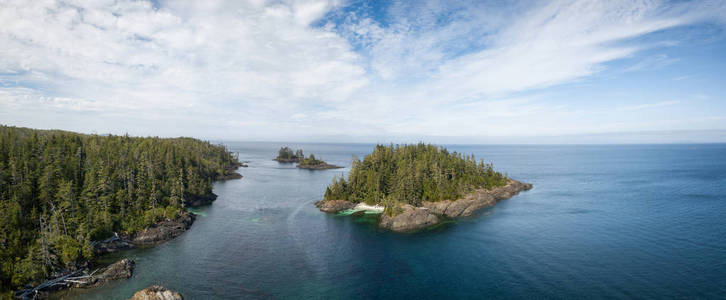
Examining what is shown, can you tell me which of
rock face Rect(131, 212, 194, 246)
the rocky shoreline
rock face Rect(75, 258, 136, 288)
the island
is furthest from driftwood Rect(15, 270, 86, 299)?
the island

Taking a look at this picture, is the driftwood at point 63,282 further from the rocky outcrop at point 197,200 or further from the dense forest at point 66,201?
the rocky outcrop at point 197,200

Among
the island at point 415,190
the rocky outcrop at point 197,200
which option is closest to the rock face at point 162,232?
the rocky outcrop at point 197,200

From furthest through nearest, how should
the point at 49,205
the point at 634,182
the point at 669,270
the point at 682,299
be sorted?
the point at 634,182
the point at 49,205
the point at 669,270
the point at 682,299

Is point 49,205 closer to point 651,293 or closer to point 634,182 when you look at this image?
point 651,293

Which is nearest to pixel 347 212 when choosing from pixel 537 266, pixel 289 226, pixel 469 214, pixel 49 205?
pixel 289 226

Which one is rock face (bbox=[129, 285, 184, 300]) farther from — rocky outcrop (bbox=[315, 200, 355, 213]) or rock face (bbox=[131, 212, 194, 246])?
Result: rocky outcrop (bbox=[315, 200, 355, 213])

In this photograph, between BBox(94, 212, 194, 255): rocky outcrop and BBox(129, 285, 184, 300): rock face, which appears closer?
BBox(129, 285, 184, 300): rock face

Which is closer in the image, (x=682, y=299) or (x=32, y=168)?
(x=682, y=299)
